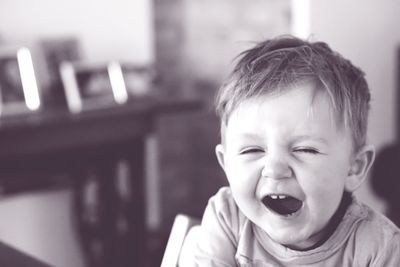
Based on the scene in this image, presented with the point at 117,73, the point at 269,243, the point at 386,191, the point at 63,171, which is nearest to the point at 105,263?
the point at 63,171

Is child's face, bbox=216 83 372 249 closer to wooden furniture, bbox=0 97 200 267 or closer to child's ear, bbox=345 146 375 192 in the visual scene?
child's ear, bbox=345 146 375 192

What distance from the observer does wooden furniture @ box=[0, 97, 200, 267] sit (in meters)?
2.70

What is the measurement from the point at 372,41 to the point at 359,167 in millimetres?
895

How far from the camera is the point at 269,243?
98cm

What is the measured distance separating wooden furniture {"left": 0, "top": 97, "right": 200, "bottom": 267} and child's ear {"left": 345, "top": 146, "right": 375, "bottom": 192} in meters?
1.88

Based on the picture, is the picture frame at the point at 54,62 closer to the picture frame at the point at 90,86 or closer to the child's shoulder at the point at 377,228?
the picture frame at the point at 90,86

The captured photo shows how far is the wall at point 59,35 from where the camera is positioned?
3.11 m

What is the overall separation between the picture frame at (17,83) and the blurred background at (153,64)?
0.10 m

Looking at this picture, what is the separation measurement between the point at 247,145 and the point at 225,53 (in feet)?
9.95

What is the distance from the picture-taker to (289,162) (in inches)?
33.9

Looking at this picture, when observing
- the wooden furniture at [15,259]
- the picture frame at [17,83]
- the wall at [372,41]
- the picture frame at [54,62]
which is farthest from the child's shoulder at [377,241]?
the picture frame at [54,62]

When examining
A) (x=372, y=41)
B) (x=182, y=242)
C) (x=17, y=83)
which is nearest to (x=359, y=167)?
(x=182, y=242)

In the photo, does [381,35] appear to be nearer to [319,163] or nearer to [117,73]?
[319,163]

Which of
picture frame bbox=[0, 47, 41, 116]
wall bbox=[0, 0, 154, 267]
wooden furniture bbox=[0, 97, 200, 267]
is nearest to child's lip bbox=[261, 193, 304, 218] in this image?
wooden furniture bbox=[0, 97, 200, 267]
